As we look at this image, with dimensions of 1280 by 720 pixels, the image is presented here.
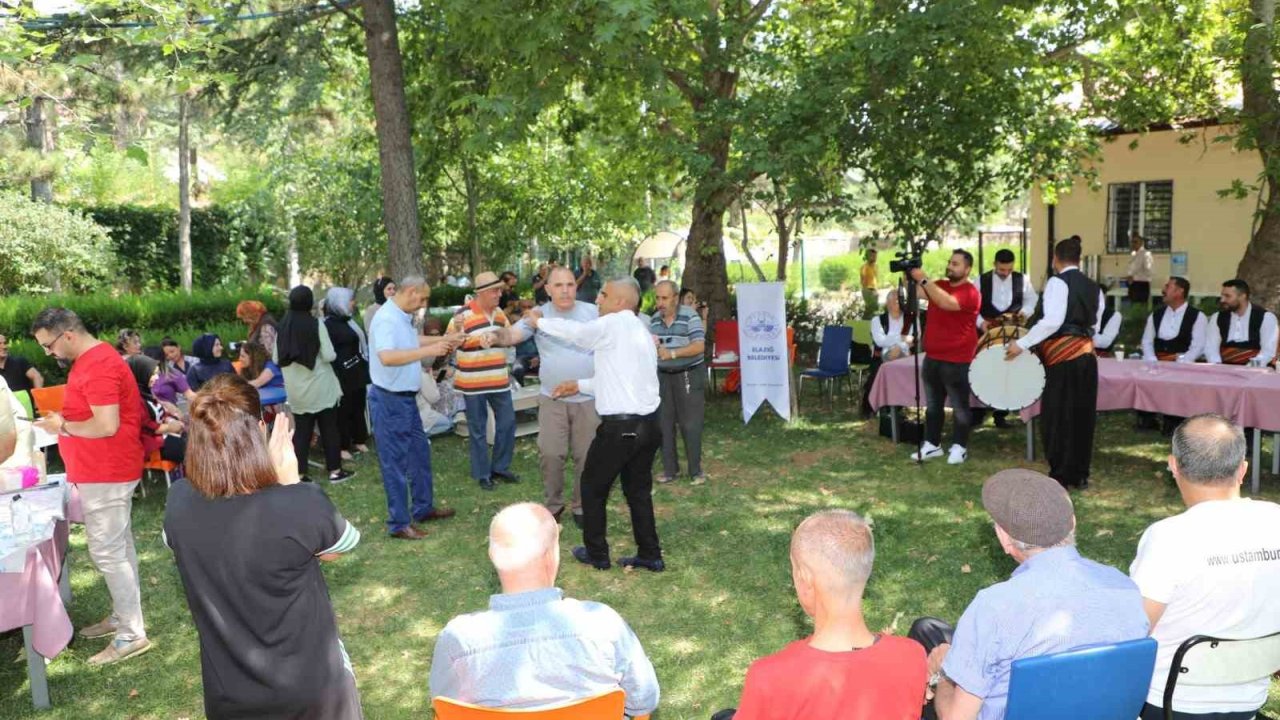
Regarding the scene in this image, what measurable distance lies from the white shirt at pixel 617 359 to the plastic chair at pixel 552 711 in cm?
323

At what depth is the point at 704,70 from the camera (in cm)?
1163

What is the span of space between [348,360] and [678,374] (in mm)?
3069

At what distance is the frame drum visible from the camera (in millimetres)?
7551

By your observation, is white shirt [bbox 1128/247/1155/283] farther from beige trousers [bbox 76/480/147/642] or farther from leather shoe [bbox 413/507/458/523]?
beige trousers [bbox 76/480/147/642]

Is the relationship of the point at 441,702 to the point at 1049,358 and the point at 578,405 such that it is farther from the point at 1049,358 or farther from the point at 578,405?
the point at 1049,358

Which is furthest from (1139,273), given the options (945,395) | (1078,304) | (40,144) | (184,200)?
(40,144)

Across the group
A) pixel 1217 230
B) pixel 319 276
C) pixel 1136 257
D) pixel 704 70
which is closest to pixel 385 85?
pixel 704 70

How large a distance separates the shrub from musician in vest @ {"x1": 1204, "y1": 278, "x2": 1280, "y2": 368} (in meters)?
19.5

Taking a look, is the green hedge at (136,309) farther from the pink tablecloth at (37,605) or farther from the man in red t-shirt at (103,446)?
the pink tablecloth at (37,605)

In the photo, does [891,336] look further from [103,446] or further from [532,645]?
[532,645]

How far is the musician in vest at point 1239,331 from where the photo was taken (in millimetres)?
8703

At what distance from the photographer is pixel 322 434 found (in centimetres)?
859

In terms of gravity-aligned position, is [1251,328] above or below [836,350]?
above

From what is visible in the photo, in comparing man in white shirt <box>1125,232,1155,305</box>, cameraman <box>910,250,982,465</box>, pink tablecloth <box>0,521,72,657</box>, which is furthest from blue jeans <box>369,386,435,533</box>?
man in white shirt <box>1125,232,1155,305</box>
